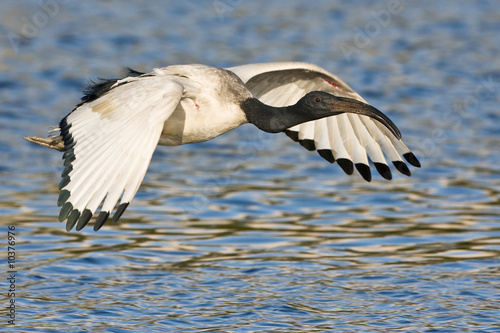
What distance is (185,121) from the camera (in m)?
8.85

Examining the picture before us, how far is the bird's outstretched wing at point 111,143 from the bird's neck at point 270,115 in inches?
42.6

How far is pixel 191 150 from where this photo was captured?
14.7 meters

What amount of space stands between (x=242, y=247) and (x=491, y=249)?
2574 mm

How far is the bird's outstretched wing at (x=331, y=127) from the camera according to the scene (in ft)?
33.3

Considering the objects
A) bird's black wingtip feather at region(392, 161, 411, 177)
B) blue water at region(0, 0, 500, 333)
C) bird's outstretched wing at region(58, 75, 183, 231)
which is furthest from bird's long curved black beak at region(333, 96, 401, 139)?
blue water at region(0, 0, 500, 333)

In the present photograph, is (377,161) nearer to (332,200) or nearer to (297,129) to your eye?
(297,129)

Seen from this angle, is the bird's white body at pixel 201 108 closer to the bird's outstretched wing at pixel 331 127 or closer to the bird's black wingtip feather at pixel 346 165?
the bird's outstretched wing at pixel 331 127

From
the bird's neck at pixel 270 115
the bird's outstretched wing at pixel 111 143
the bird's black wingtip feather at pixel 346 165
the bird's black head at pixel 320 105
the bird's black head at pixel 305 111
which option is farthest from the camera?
the bird's black wingtip feather at pixel 346 165

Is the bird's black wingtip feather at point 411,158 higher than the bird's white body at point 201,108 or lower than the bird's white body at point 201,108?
lower

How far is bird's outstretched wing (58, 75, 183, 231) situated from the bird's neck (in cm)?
108

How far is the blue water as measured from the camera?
867cm

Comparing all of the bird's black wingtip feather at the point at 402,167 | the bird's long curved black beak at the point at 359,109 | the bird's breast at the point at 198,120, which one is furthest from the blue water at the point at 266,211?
the bird's long curved black beak at the point at 359,109

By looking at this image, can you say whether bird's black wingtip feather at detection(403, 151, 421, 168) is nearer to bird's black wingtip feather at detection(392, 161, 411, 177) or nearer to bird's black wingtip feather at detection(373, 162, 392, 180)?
bird's black wingtip feather at detection(392, 161, 411, 177)

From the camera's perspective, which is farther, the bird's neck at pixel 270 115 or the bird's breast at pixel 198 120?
the bird's neck at pixel 270 115
